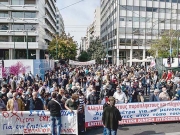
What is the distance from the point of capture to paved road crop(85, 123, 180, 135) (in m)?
8.52

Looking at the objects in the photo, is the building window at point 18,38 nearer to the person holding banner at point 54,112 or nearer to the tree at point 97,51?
the tree at point 97,51

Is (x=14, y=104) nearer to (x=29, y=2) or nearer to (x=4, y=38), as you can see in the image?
(x=4, y=38)

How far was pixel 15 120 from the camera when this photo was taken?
812cm

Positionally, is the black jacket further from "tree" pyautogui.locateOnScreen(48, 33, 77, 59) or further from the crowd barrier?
"tree" pyautogui.locateOnScreen(48, 33, 77, 59)

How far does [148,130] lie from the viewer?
880 cm

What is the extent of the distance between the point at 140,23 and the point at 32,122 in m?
50.2

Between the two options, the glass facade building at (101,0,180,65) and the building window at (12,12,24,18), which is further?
the glass facade building at (101,0,180,65)

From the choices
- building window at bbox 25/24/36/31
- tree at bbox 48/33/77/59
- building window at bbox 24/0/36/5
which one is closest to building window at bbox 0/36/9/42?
building window at bbox 25/24/36/31

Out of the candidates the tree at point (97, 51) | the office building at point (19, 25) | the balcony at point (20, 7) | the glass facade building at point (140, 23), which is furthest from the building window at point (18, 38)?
the glass facade building at point (140, 23)

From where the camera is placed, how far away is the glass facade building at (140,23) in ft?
177

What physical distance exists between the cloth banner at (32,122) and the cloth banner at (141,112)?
75cm

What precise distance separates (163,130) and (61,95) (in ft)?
13.5

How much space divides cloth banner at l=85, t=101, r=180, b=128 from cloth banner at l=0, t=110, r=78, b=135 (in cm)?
75

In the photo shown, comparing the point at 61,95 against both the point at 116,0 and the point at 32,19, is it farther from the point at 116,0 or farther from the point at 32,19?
the point at 116,0
